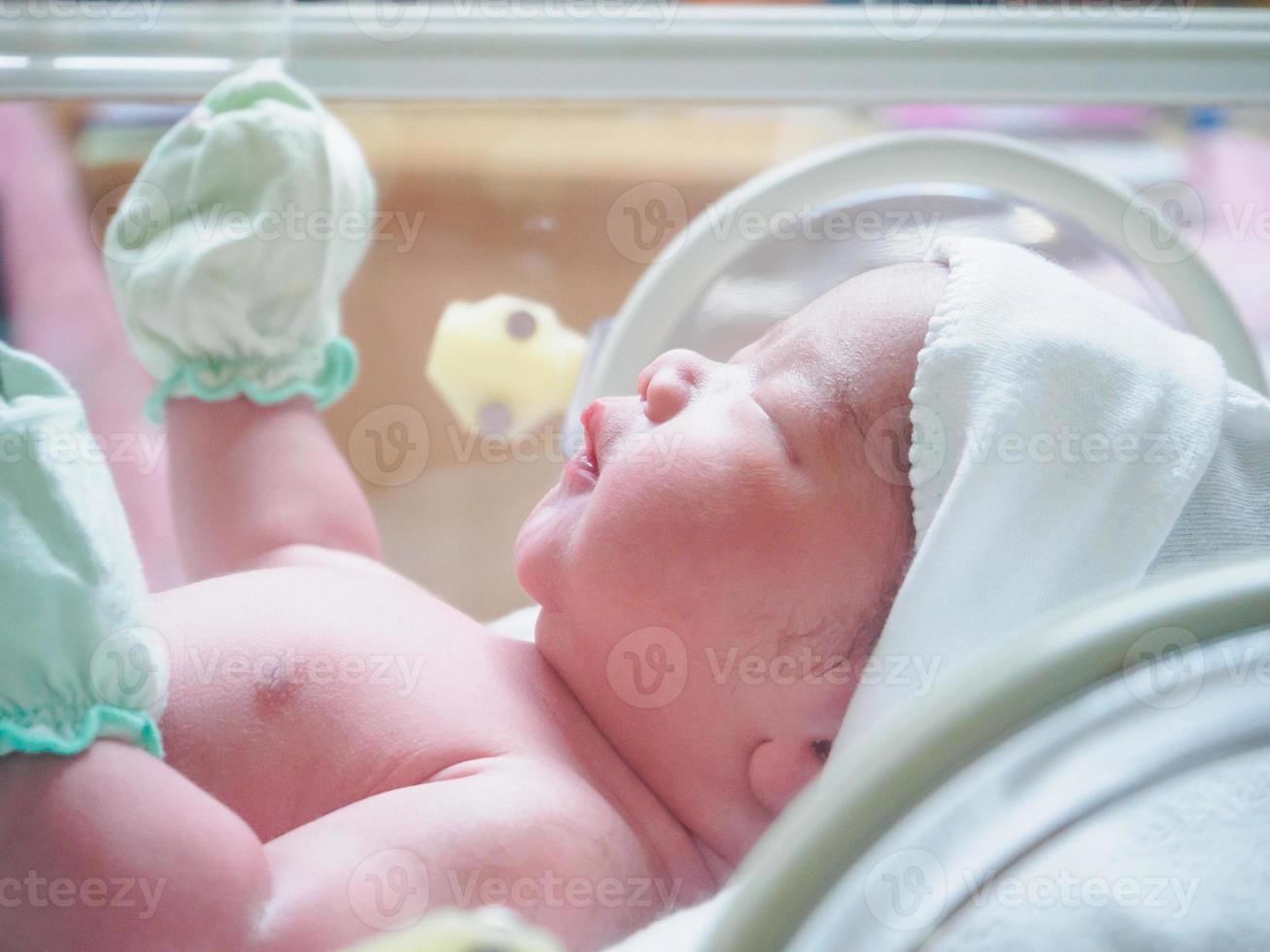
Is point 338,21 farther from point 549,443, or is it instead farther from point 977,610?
point 977,610

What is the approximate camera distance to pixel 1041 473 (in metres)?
0.70

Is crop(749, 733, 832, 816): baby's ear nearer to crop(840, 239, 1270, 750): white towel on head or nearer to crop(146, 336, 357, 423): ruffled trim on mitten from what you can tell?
crop(840, 239, 1270, 750): white towel on head

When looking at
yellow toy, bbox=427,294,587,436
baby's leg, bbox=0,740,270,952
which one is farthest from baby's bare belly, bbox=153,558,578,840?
yellow toy, bbox=427,294,587,436

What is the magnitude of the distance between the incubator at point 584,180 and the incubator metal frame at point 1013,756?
0.18 meters

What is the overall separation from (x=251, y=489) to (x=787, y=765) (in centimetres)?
49

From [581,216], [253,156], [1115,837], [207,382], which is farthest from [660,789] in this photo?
[581,216]

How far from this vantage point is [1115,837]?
19.4 inches

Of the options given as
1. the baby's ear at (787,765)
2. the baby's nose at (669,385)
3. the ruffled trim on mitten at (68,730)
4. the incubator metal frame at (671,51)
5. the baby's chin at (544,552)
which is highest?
the incubator metal frame at (671,51)

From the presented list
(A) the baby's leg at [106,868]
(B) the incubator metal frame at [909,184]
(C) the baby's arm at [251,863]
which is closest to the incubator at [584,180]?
(B) the incubator metal frame at [909,184]

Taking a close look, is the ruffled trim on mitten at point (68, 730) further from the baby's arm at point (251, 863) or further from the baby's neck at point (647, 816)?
the baby's neck at point (647, 816)

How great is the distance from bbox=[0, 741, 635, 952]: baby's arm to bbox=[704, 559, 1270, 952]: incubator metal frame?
238 millimetres

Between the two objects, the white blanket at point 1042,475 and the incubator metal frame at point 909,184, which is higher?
the incubator metal frame at point 909,184

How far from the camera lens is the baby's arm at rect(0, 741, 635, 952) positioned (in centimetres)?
56

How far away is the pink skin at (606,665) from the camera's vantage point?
0.66 m
